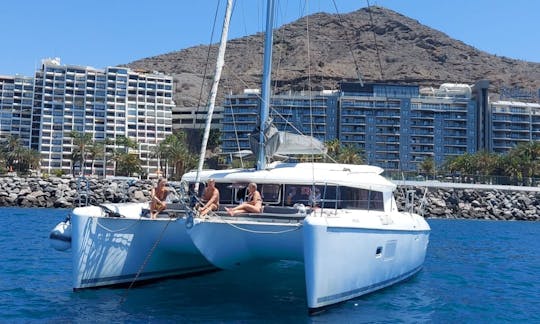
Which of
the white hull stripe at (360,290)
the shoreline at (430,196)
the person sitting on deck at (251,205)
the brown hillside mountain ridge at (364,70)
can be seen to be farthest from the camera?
the brown hillside mountain ridge at (364,70)

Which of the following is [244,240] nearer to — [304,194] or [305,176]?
[304,194]

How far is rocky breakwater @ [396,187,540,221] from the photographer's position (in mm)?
53531

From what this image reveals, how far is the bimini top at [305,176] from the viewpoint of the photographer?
1128 cm

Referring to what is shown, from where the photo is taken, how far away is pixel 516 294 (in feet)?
42.2

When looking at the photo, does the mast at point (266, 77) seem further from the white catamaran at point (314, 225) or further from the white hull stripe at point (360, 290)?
the white hull stripe at point (360, 290)

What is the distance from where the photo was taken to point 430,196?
5638 centimetres

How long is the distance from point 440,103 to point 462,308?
326 ft

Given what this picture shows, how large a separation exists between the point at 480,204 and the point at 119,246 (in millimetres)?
50290

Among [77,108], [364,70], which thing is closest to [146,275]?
[77,108]

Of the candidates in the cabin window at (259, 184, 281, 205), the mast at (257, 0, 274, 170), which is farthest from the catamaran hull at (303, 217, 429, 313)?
the mast at (257, 0, 274, 170)

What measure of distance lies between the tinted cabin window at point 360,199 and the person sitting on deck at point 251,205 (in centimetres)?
177

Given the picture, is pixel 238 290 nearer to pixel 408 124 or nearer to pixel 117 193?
pixel 117 193

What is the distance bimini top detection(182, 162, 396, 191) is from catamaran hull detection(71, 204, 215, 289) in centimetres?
174

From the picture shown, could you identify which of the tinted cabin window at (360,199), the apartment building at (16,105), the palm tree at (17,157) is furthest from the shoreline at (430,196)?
the apartment building at (16,105)
